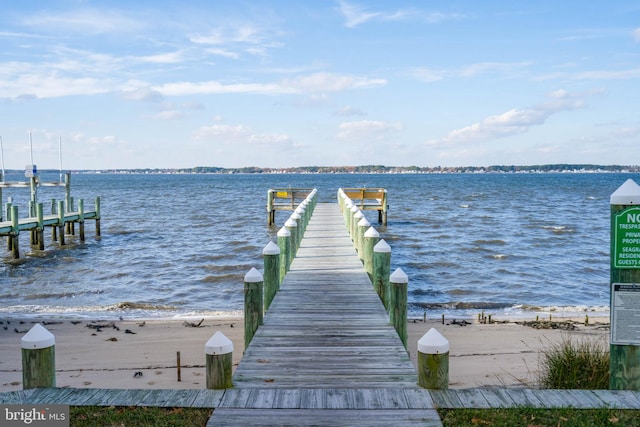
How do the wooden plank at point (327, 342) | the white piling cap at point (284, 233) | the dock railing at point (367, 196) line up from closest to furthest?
1. the wooden plank at point (327, 342)
2. the white piling cap at point (284, 233)
3. the dock railing at point (367, 196)

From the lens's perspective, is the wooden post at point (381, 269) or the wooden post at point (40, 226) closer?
the wooden post at point (381, 269)

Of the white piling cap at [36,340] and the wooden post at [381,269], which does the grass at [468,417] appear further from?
the wooden post at [381,269]

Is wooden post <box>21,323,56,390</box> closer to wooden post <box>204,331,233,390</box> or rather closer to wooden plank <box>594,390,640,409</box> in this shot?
wooden post <box>204,331,233,390</box>

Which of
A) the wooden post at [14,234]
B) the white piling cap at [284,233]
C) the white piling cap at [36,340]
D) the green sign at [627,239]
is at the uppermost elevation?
the green sign at [627,239]

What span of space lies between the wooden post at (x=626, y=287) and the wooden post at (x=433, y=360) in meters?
1.80

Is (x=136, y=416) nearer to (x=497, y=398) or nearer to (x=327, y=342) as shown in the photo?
(x=327, y=342)

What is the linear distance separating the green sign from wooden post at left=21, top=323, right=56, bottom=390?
18.7 feet

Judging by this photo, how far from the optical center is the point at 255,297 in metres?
8.02

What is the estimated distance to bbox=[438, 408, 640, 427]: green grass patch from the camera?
5.14m

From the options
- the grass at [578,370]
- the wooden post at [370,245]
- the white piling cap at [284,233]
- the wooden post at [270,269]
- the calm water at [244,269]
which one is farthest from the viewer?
the calm water at [244,269]

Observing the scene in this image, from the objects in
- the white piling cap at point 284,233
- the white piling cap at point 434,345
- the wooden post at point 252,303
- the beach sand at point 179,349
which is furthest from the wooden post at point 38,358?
the white piling cap at point 284,233

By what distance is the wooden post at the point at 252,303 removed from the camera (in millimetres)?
7918

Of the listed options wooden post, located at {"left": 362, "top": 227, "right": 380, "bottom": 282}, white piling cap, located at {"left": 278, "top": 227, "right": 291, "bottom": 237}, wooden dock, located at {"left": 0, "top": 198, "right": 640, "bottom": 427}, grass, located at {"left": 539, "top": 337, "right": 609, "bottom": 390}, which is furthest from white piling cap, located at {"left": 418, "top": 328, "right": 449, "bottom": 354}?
white piling cap, located at {"left": 278, "top": 227, "right": 291, "bottom": 237}

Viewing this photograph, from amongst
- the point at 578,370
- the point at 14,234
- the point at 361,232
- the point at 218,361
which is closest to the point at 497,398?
the point at 578,370
